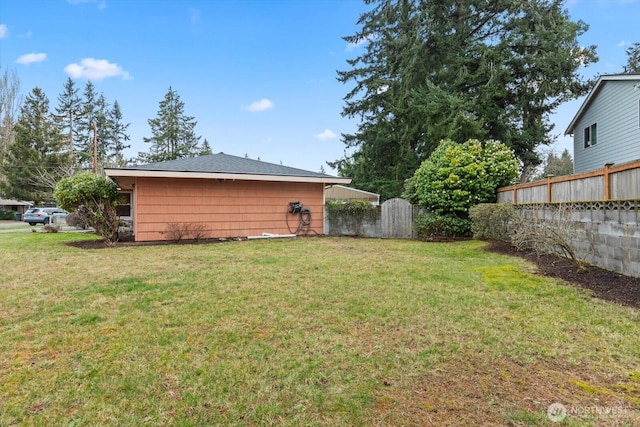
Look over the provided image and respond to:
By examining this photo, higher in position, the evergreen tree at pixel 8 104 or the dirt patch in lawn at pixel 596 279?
the evergreen tree at pixel 8 104

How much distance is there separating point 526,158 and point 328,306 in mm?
16376

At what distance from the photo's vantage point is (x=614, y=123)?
36.9 feet

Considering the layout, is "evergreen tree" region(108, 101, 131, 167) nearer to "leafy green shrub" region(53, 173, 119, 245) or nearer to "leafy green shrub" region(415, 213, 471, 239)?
"leafy green shrub" region(53, 173, 119, 245)

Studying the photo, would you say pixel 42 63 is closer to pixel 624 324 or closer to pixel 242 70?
pixel 242 70

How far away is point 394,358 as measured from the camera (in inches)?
102

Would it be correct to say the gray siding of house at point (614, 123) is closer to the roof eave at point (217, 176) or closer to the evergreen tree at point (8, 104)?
the roof eave at point (217, 176)

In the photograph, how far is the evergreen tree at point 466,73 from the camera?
14.9m

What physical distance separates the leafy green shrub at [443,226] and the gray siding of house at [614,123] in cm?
526

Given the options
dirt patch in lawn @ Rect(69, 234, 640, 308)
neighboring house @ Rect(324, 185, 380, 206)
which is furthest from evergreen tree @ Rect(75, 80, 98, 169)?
dirt patch in lawn @ Rect(69, 234, 640, 308)

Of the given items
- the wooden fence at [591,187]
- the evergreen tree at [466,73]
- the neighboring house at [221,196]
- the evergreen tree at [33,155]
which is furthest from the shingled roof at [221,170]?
the evergreen tree at [33,155]

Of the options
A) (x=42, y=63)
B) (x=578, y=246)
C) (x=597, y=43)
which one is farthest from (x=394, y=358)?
(x=42, y=63)

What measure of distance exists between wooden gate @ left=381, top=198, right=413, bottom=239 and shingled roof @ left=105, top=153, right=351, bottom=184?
6.00 feet

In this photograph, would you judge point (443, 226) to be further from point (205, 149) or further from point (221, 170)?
point (205, 149)

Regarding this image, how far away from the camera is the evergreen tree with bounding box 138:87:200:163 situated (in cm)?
3428
